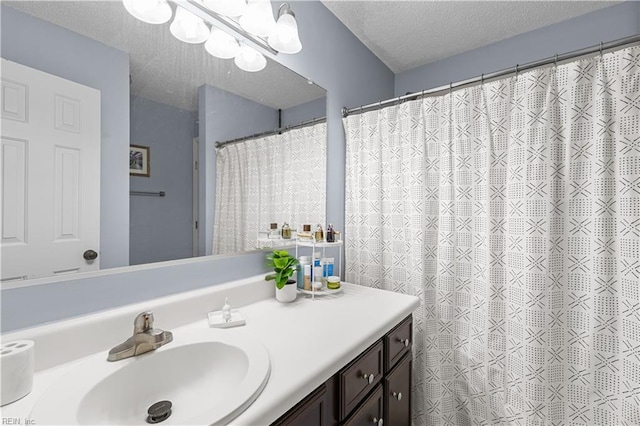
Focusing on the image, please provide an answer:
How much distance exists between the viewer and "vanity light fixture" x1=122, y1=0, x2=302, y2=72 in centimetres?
94

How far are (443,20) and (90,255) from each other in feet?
7.10

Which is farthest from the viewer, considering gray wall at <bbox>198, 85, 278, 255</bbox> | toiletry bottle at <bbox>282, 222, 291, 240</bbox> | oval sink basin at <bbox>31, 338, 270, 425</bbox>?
toiletry bottle at <bbox>282, 222, 291, 240</bbox>

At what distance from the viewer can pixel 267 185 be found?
1.40m

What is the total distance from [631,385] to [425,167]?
1183mm

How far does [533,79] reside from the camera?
125 centimetres

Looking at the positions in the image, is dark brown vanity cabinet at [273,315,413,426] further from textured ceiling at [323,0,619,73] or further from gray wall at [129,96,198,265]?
textured ceiling at [323,0,619,73]

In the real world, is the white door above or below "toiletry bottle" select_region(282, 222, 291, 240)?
above

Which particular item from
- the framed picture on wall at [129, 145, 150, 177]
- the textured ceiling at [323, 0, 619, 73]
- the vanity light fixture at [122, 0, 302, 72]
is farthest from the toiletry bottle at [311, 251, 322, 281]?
the textured ceiling at [323, 0, 619, 73]

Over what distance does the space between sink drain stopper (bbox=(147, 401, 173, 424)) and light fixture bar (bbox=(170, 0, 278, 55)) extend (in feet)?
3.97

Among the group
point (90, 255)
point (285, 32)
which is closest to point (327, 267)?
point (90, 255)

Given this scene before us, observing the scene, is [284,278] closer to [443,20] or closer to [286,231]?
[286,231]

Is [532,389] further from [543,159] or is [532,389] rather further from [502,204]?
[543,159]

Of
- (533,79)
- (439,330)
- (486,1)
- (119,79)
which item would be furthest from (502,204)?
(119,79)

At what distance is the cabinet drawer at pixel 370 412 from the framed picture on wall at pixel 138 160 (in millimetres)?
991
